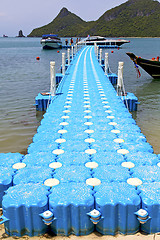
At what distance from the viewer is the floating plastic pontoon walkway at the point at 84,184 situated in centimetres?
329

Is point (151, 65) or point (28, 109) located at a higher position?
point (151, 65)

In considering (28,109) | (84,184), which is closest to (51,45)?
(28,109)

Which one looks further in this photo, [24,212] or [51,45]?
[51,45]

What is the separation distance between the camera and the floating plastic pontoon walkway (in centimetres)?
329

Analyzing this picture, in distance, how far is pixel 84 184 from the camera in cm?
373

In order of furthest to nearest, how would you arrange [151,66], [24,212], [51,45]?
[51,45]
[151,66]
[24,212]

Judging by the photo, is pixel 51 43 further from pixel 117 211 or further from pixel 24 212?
pixel 117 211

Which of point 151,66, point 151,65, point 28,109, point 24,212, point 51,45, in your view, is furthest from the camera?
point 51,45

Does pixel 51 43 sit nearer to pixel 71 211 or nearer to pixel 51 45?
pixel 51 45

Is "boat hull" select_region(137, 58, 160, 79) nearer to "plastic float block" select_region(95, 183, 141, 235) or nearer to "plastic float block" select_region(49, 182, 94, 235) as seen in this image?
"plastic float block" select_region(95, 183, 141, 235)

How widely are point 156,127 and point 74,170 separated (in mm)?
6126

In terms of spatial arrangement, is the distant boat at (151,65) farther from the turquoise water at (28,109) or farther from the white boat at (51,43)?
the white boat at (51,43)

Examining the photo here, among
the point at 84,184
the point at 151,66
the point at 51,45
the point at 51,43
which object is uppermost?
the point at 51,43

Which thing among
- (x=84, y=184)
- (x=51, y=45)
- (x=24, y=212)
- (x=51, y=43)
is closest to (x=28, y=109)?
(x=84, y=184)
